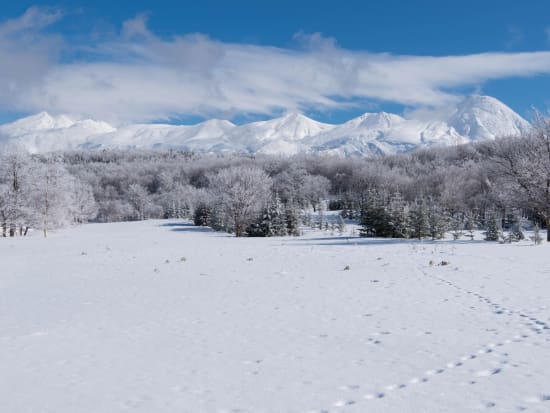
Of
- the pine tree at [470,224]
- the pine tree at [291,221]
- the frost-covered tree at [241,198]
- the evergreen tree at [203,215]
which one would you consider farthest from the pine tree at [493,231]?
the evergreen tree at [203,215]

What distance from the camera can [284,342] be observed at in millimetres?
8227

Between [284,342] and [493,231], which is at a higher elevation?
[493,231]

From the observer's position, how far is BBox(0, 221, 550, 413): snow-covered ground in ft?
18.6

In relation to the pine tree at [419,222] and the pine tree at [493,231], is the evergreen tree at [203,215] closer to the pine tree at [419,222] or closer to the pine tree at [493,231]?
the pine tree at [419,222]

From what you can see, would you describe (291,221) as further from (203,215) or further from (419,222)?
(203,215)

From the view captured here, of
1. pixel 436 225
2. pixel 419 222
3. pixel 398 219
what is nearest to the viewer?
pixel 436 225

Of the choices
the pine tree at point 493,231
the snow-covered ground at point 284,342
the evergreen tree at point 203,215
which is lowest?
the snow-covered ground at point 284,342

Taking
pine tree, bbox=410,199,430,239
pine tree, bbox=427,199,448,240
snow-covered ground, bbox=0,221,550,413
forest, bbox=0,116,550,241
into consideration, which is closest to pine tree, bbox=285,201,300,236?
forest, bbox=0,116,550,241

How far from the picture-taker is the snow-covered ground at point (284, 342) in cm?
566

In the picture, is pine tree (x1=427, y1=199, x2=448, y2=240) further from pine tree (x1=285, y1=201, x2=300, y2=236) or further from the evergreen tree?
the evergreen tree

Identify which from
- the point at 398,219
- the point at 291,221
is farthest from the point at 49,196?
the point at 398,219

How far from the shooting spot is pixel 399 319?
9.50 m

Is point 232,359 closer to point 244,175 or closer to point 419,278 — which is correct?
point 419,278

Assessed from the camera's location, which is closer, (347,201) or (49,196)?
(49,196)
